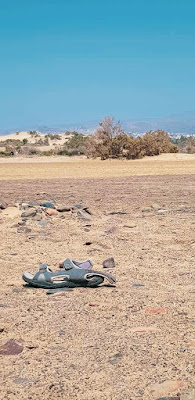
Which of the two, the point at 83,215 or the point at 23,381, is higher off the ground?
the point at 83,215

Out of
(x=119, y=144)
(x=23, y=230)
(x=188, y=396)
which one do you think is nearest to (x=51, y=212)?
(x=23, y=230)

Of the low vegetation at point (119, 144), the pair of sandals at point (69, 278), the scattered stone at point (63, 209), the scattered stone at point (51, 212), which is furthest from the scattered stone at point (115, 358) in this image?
the low vegetation at point (119, 144)

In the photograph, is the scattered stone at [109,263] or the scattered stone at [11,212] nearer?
the scattered stone at [109,263]

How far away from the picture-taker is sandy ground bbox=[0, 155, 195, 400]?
3471 mm

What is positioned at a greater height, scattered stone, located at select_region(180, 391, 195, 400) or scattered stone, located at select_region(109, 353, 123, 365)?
scattered stone, located at select_region(109, 353, 123, 365)

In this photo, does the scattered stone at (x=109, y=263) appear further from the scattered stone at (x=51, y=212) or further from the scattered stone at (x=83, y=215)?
the scattered stone at (x=51, y=212)

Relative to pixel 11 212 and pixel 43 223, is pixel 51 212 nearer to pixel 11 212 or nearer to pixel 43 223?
pixel 11 212

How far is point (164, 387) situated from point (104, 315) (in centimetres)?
144

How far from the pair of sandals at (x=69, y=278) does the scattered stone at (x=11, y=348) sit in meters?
1.61

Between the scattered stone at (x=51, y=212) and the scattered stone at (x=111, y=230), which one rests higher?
the scattered stone at (x=51, y=212)

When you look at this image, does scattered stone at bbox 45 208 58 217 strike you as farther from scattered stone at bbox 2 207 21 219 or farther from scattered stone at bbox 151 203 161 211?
scattered stone at bbox 151 203 161 211

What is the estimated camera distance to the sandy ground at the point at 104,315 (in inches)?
137

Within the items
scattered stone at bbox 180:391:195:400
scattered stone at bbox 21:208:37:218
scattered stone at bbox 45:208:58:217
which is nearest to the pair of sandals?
scattered stone at bbox 180:391:195:400

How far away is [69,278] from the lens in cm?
571
